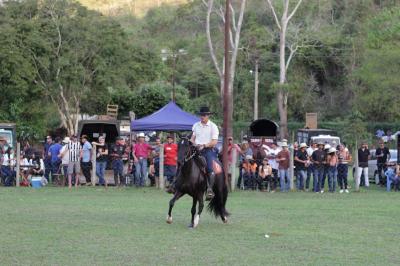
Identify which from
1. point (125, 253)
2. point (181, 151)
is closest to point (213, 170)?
point (181, 151)

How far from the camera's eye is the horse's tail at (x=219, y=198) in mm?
16547

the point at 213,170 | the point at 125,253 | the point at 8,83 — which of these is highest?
the point at 8,83

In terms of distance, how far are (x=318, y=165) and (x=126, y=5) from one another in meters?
128

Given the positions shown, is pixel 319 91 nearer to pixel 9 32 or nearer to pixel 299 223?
pixel 9 32

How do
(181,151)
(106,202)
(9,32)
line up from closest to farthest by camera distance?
(181,151) < (106,202) < (9,32)

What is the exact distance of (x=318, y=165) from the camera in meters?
29.2

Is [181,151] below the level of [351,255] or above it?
above

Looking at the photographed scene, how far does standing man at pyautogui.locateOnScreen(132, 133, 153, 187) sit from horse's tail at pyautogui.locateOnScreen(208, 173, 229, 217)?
13318 mm

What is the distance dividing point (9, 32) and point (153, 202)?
33053 millimetres

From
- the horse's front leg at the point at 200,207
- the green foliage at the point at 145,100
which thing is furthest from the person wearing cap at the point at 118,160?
the green foliage at the point at 145,100

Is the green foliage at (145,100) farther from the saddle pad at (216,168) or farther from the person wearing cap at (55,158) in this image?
the saddle pad at (216,168)

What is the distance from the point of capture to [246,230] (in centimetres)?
1545

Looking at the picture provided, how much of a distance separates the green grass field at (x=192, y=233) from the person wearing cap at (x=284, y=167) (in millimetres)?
5034

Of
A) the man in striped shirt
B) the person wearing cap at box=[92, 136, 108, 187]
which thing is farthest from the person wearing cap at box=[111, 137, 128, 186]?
the man in striped shirt
